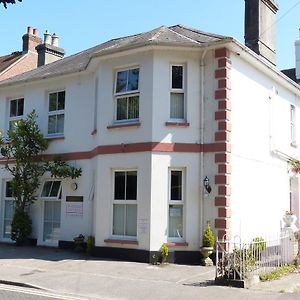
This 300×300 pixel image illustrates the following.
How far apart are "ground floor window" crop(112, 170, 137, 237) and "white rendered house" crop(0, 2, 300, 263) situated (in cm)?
3

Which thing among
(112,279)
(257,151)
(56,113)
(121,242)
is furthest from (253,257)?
(56,113)

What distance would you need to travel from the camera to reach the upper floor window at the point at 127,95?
1499 cm

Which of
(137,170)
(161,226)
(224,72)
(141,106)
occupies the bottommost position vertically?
(161,226)

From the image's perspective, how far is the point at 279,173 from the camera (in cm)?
1781

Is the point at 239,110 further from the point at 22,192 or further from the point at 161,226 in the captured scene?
the point at 22,192

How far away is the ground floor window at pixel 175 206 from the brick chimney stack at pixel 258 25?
22.7 ft

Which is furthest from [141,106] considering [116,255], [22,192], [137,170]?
[22,192]

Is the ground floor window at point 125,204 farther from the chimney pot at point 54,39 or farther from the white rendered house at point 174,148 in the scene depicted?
the chimney pot at point 54,39

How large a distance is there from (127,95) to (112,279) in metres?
5.89

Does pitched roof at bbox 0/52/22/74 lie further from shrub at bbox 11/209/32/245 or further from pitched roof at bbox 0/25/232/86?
shrub at bbox 11/209/32/245

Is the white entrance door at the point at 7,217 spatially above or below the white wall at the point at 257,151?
below

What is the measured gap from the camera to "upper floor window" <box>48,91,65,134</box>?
59.6 feet

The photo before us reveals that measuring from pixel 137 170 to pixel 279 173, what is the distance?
5909mm

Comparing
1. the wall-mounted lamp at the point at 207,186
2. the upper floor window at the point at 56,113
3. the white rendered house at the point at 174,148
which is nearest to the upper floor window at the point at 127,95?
the white rendered house at the point at 174,148
